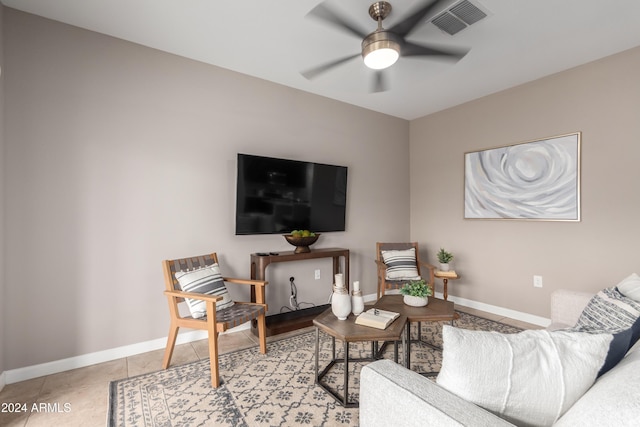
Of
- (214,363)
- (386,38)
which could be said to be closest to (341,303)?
(214,363)

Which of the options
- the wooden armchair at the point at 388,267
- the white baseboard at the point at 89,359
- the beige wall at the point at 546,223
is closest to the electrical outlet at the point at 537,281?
the beige wall at the point at 546,223

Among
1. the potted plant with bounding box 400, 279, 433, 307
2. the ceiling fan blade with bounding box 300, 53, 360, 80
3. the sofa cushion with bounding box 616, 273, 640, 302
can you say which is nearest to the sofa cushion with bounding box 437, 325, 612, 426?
the sofa cushion with bounding box 616, 273, 640, 302

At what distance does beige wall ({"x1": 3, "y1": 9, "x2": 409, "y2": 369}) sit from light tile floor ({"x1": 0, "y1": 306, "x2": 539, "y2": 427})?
0.58ft

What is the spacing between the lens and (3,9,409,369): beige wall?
7.30 feet

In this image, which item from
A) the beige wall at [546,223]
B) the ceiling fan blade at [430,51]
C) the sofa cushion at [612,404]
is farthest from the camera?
the beige wall at [546,223]

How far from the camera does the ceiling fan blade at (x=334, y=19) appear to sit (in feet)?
5.13

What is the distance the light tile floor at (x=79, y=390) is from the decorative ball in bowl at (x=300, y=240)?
1.03 m

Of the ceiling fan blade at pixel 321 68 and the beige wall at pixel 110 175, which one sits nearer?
the ceiling fan blade at pixel 321 68

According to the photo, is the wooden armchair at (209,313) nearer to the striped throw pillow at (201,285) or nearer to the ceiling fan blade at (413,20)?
the striped throw pillow at (201,285)

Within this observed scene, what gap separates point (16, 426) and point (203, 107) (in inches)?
103

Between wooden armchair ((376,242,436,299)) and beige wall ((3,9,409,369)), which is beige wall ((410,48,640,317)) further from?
beige wall ((3,9,409,369))

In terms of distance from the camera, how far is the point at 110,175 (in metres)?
2.52

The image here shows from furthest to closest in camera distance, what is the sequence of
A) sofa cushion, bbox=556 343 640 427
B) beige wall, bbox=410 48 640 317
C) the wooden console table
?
the wooden console table → beige wall, bbox=410 48 640 317 → sofa cushion, bbox=556 343 640 427

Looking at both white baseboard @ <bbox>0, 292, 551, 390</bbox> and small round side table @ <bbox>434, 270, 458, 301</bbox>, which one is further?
small round side table @ <bbox>434, 270, 458, 301</bbox>
